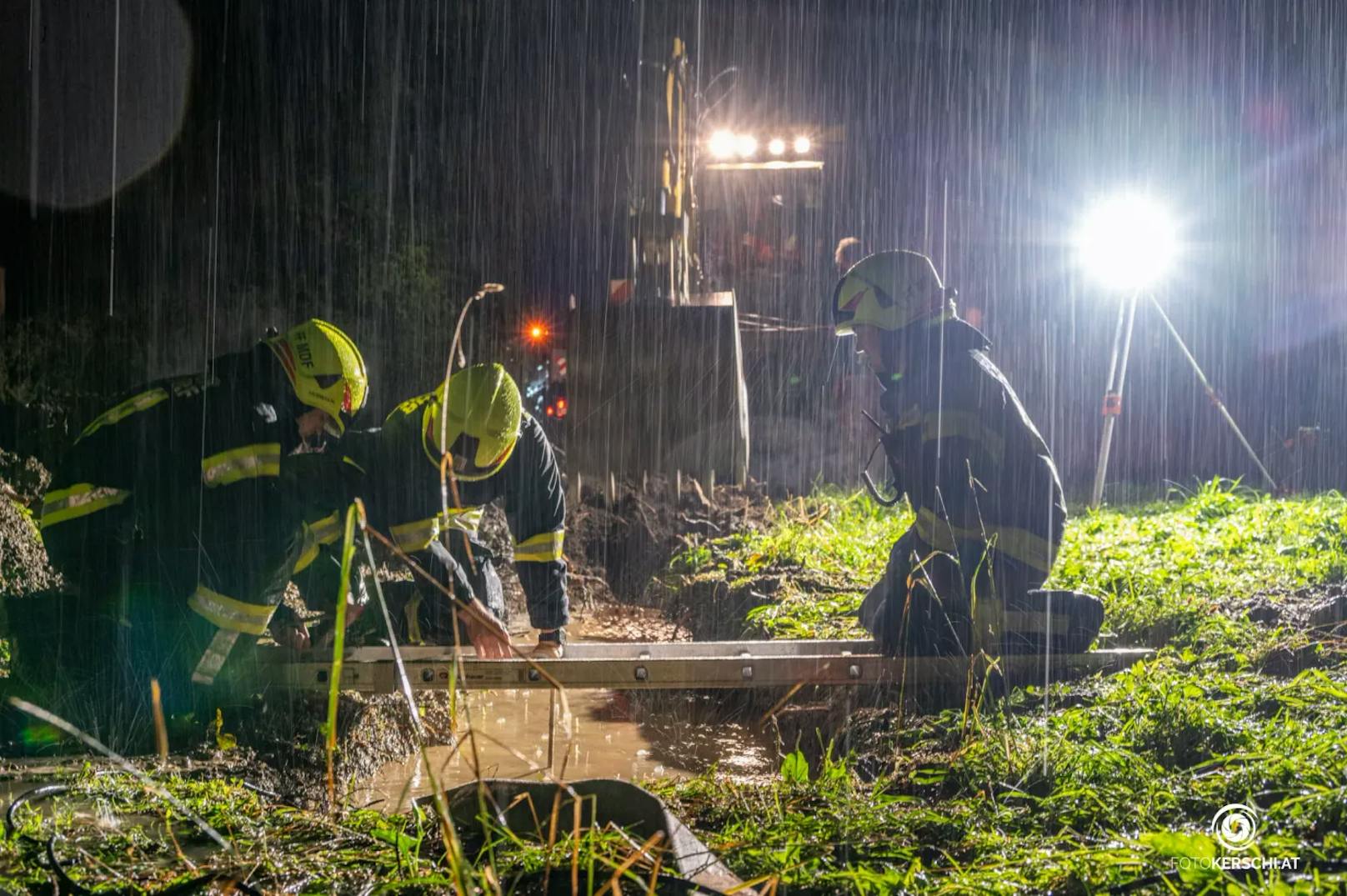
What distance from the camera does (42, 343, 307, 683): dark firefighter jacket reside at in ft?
11.7

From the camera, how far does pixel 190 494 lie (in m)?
3.60

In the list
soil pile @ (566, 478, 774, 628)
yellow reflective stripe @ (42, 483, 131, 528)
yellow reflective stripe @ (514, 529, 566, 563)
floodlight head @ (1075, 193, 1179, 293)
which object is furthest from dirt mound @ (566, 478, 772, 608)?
yellow reflective stripe @ (42, 483, 131, 528)

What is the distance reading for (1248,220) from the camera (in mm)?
12039

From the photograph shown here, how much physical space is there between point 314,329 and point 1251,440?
12420 millimetres

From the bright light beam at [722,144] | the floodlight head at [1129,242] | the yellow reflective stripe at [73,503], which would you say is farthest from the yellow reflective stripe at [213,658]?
the bright light beam at [722,144]

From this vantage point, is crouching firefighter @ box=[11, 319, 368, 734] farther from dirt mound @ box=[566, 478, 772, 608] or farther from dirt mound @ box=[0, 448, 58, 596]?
dirt mound @ box=[566, 478, 772, 608]

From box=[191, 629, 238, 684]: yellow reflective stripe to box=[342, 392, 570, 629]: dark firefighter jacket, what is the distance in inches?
29.5

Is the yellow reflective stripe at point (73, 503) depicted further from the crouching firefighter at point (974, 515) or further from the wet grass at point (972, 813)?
the crouching firefighter at point (974, 515)

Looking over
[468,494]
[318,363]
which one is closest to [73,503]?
[318,363]

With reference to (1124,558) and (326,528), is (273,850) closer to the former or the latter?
(326,528)

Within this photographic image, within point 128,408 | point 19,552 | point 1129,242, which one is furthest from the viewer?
point 1129,242

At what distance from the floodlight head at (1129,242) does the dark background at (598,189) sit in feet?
6.91

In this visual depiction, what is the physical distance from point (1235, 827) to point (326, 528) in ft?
11.1

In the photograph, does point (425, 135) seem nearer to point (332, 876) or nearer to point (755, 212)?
point (755, 212)
